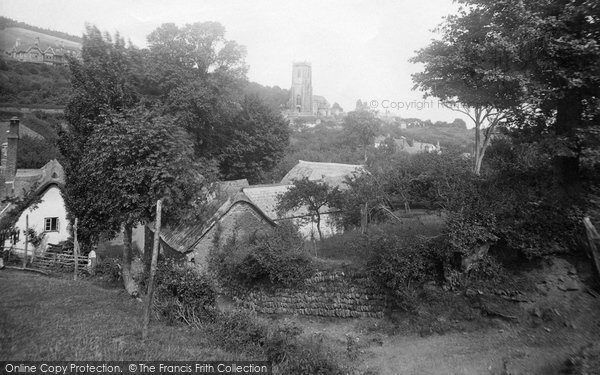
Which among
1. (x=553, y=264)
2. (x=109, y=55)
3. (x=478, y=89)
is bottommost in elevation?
(x=553, y=264)

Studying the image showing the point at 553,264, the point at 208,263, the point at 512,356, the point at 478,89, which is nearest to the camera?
the point at 512,356

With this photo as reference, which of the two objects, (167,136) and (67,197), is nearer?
(167,136)

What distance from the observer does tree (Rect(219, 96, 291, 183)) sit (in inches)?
1413

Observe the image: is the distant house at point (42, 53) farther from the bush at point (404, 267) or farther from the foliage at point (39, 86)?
the bush at point (404, 267)

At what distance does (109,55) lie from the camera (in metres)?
21.3

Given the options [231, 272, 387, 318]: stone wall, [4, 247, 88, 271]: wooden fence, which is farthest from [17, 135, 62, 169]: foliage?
[231, 272, 387, 318]: stone wall

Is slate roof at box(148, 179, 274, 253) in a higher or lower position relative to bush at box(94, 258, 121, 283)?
higher

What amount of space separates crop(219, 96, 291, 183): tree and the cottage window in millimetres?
14687

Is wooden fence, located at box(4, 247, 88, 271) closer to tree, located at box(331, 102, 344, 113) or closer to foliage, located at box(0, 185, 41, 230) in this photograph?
foliage, located at box(0, 185, 41, 230)

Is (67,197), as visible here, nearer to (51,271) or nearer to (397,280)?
(51,271)

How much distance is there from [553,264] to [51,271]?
84.9 ft

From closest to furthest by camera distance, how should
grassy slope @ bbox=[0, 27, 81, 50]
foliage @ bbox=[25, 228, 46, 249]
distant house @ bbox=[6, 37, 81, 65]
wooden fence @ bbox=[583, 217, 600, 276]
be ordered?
grassy slope @ bbox=[0, 27, 81, 50]
wooden fence @ bbox=[583, 217, 600, 276]
distant house @ bbox=[6, 37, 81, 65]
foliage @ bbox=[25, 228, 46, 249]

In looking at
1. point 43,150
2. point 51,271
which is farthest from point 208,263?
point 43,150

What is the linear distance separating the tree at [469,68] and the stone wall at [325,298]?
857cm
